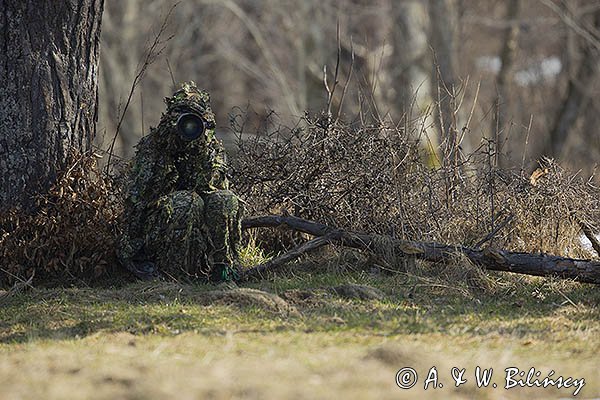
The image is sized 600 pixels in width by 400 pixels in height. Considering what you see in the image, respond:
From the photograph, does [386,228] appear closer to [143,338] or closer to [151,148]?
[151,148]

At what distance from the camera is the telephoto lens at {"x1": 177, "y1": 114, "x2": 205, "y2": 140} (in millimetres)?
7680

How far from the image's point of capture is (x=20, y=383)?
5055mm

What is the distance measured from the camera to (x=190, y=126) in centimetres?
770

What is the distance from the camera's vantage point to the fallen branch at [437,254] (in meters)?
7.59

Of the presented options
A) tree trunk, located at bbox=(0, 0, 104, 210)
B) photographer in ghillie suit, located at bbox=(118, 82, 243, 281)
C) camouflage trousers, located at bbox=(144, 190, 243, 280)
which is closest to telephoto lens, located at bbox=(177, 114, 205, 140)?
photographer in ghillie suit, located at bbox=(118, 82, 243, 281)

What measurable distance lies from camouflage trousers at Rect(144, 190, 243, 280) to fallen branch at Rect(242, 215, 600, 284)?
1.31 feet

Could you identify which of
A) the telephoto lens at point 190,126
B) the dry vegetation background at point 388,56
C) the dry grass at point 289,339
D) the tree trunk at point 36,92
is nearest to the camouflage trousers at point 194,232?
the dry grass at point 289,339

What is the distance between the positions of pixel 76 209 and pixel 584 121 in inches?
854

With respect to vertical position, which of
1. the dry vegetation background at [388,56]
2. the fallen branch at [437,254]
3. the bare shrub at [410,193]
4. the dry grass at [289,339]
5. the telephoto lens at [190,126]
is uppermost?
the dry vegetation background at [388,56]

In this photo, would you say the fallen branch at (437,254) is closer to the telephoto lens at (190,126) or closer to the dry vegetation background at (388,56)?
the telephoto lens at (190,126)

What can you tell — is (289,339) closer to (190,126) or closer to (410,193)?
(190,126)

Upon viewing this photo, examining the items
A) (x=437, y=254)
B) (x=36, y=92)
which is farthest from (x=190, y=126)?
(x=437, y=254)

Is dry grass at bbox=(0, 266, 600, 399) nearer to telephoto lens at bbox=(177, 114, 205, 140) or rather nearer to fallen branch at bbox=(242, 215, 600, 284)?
fallen branch at bbox=(242, 215, 600, 284)

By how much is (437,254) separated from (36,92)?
3820 mm
